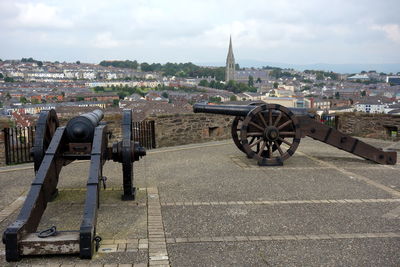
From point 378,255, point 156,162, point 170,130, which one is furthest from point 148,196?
point 170,130

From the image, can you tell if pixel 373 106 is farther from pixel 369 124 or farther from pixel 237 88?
pixel 369 124

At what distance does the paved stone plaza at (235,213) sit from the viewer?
3.85 m

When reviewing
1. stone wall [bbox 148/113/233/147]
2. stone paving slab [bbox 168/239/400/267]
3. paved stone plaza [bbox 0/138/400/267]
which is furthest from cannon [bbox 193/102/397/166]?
stone paving slab [bbox 168/239/400/267]

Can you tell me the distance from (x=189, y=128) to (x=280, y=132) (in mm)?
3848

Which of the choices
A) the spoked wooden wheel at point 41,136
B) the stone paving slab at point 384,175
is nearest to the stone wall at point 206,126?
the spoked wooden wheel at point 41,136

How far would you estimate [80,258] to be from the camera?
374 cm

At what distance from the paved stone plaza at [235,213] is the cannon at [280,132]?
286 millimetres

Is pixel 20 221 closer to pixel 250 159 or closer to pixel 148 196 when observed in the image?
pixel 148 196

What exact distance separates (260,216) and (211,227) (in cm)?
75

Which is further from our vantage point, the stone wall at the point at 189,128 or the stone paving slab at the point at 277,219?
the stone wall at the point at 189,128

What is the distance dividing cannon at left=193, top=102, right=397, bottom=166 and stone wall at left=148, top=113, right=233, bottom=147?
2.64 meters

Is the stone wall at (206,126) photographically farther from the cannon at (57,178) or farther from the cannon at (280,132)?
the cannon at (57,178)

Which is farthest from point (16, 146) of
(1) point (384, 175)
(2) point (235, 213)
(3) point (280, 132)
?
(1) point (384, 175)

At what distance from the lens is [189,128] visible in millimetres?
11250
